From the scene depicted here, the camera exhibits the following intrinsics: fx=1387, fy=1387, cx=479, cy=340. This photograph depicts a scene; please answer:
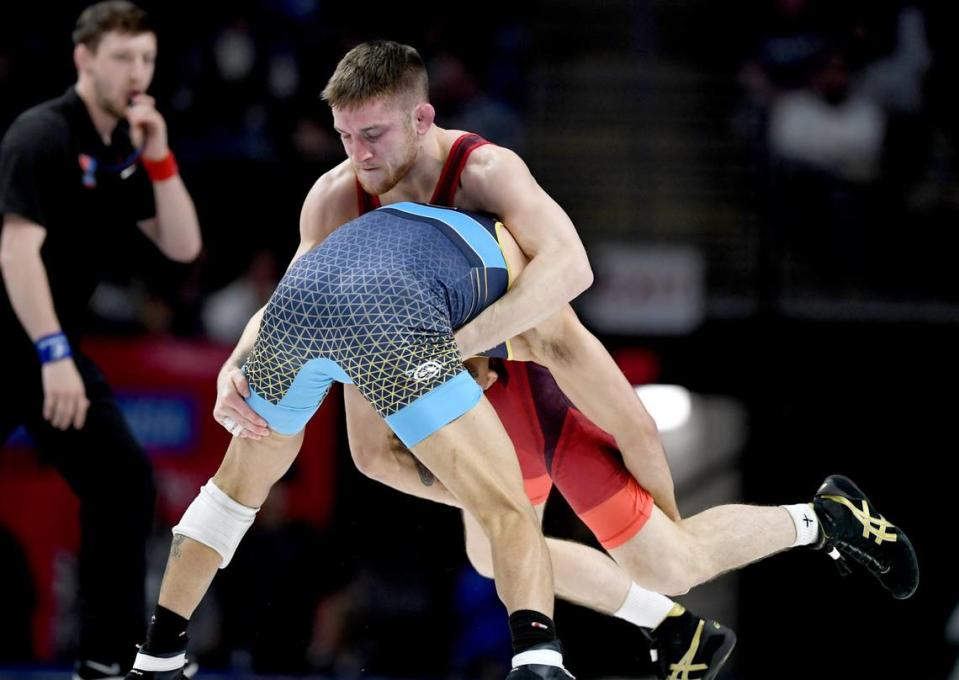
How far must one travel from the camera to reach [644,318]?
23.9 ft

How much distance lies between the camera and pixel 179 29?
27.1 feet

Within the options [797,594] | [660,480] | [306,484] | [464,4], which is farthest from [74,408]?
[464,4]

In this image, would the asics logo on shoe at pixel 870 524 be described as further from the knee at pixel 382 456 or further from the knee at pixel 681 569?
the knee at pixel 382 456

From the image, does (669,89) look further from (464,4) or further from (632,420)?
(632,420)

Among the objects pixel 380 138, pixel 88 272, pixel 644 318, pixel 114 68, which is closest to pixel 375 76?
pixel 380 138

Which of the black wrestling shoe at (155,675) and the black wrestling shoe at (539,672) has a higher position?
the black wrestling shoe at (539,672)

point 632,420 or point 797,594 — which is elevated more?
point 632,420

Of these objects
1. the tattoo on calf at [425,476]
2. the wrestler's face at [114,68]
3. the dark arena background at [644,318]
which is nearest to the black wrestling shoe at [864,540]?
the tattoo on calf at [425,476]

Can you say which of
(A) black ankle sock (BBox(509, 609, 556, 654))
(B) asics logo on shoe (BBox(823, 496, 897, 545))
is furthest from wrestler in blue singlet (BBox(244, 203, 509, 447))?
(B) asics logo on shoe (BBox(823, 496, 897, 545))

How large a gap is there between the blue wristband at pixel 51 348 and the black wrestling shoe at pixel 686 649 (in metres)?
1.97

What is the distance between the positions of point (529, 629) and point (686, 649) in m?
1.46

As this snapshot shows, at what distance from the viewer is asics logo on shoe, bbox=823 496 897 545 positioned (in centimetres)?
416

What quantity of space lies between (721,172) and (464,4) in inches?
75.5

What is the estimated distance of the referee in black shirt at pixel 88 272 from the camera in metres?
4.13
